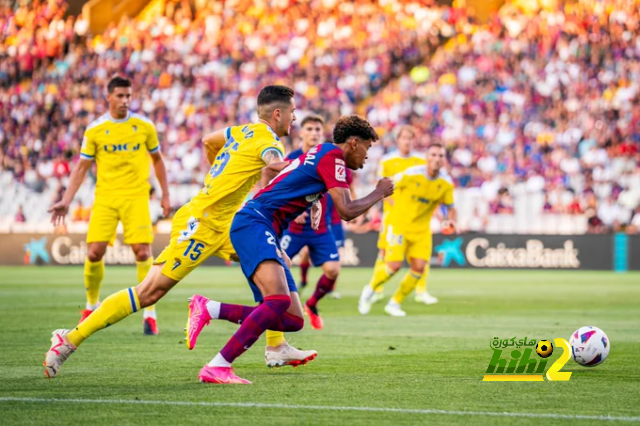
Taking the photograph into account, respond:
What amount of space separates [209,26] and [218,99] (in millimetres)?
5293

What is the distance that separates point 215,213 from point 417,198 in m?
7.12

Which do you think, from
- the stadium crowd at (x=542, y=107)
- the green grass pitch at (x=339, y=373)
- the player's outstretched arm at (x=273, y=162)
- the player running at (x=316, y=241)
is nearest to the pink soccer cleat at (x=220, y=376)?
the green grass pitch at (x=339, y=373)

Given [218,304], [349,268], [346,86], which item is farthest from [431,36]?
[218,304]

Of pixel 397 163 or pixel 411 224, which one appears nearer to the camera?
pixel 411 224

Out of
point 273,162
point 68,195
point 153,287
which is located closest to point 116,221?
point 68,195

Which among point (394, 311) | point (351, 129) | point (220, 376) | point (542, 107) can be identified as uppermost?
point (542, 107)

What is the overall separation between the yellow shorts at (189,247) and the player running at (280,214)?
0.52 metres

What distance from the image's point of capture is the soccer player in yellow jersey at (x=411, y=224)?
14.6m

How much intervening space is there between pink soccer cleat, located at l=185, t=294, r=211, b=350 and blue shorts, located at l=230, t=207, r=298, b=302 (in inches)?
19.6

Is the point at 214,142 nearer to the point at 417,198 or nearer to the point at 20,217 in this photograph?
the point at 417,198

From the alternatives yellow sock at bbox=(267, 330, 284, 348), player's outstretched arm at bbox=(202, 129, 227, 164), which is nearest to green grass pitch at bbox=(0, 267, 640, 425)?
yellow sock at bbox=(267, 330, 284, 348)

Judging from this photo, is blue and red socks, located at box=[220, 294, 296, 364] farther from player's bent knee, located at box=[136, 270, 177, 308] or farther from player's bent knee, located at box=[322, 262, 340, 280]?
player's bent knee, located at box=[322, 262, 340, 280]

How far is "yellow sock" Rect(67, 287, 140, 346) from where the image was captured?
7.86 m

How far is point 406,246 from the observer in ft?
49.4
